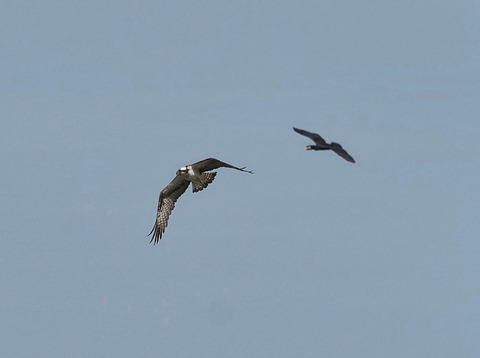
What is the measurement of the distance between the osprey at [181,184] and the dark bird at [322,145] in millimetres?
9822

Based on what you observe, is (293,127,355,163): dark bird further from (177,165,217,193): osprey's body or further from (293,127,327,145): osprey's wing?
(177,165,217,193): osprey's body

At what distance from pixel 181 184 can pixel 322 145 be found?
16465mm

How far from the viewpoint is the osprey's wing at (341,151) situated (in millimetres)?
37638

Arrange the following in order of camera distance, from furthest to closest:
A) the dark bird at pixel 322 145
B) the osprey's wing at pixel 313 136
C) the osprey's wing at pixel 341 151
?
the osprey's wing at pixel 313 136, the dark bird at pixel 322 145, the osprey's wing at pixel 341 151

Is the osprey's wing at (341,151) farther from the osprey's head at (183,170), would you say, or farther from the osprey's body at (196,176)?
the osprey's head at (183,170)

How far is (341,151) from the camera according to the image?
126 feet

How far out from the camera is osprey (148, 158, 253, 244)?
51059 millimetres

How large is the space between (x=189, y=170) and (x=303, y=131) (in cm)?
1259

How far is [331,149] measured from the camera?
38750mm

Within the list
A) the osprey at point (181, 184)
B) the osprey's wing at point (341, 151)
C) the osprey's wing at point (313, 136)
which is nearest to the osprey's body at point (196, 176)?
the osprey at point (181, 184)

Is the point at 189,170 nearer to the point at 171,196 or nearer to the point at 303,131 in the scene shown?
the point at 171,196

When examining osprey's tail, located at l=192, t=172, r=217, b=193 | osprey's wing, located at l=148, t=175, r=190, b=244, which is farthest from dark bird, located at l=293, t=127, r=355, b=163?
osprey's wing, located at l=148, t=175, r=190, b=244

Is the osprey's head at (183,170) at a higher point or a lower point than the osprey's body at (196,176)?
higher

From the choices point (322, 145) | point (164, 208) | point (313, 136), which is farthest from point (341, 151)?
point (164, 208)
